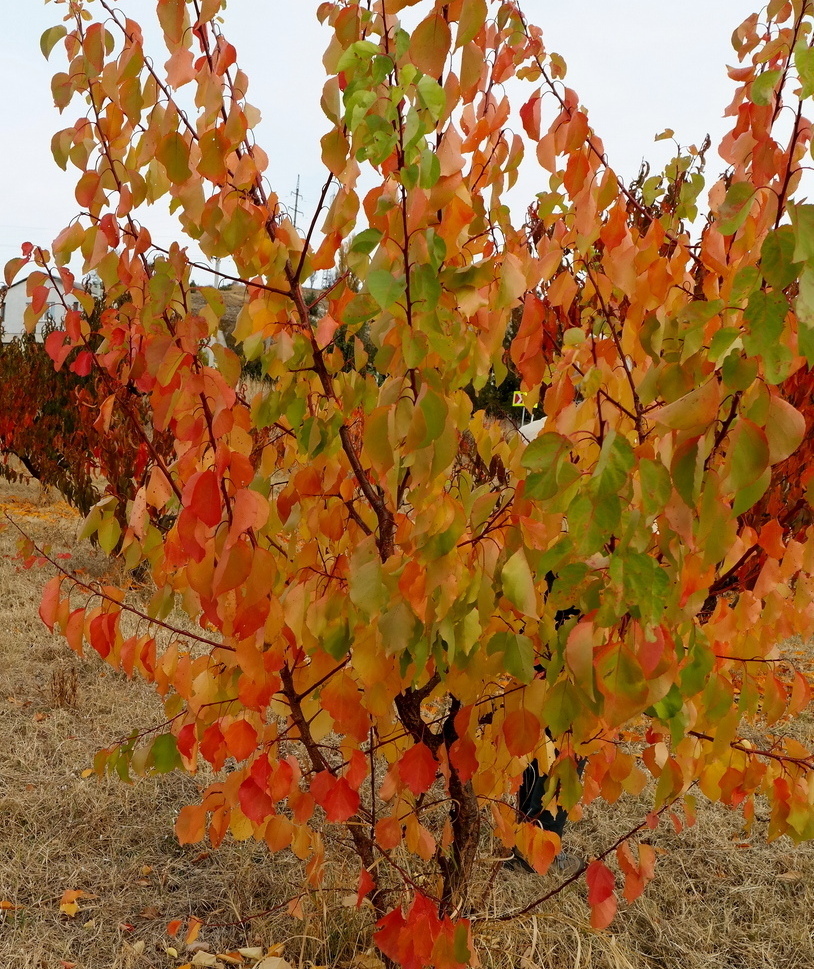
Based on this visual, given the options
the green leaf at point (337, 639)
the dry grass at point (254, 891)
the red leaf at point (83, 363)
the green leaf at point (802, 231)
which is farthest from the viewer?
the dry grass at point (254, 891)

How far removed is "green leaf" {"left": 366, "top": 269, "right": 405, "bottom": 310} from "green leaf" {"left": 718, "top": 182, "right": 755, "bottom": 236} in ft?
0.92

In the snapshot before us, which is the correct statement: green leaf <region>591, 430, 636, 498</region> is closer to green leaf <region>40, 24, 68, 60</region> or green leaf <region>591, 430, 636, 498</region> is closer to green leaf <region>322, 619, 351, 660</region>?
green leaf <region>322, 619, 351, 660</region>

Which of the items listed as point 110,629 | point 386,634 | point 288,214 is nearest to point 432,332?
point 386,634

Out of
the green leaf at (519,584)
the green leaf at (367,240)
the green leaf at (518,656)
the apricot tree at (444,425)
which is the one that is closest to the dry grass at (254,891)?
the apricot tree at (444,425)

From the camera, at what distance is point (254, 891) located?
6.68ft

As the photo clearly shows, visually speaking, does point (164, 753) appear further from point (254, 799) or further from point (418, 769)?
point (418, 769)

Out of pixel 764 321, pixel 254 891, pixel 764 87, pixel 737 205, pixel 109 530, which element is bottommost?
pixel 254 891

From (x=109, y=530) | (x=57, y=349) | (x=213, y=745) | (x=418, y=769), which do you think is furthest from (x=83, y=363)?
(x=418, y=769)

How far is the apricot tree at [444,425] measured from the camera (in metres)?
0.73

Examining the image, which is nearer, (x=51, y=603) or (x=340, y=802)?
(x=340, y=802)

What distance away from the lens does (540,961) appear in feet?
5.49

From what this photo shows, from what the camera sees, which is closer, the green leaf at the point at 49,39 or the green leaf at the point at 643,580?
the green leaf at the point at 643,580

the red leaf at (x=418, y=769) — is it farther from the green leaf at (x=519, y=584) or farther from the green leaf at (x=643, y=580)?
the green leaf at (x=643, y=580)

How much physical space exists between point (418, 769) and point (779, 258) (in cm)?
83
